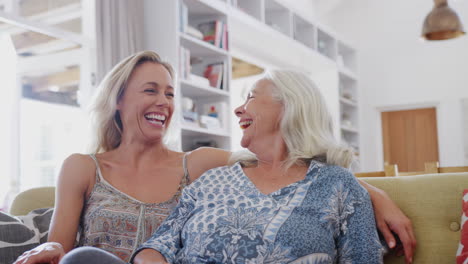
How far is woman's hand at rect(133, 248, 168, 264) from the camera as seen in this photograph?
140 cm

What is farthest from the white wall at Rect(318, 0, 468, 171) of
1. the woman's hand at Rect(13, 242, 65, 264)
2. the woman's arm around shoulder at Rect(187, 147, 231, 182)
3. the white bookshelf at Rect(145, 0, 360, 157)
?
the woman's hand at Rect(13, 242, 65, 264)

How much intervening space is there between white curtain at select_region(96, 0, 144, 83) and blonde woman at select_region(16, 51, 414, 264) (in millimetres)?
1787

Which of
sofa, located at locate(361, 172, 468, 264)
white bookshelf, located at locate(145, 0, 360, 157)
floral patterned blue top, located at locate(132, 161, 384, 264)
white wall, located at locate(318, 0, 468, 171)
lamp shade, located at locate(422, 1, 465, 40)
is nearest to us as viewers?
floral patterned blue top, located at locate(132, 161, 384, 264)

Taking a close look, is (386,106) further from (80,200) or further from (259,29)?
(80,200)

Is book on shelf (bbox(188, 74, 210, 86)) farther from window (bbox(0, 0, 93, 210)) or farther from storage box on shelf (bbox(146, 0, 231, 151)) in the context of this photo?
window (bbox(0, 0, 93, 210))

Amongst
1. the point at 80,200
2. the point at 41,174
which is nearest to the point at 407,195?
the point at 80,200

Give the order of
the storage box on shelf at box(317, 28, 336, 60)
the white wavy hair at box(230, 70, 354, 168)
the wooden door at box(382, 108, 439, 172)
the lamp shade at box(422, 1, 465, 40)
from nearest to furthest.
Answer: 1. the white wavy hair at box(230, 70, 354, 168)
2. the lamp shade at box(422, 1, 465, 40)
3. the storage box on shelf at box(317, 28, 336, 60)
4. the wooden door at box(382, 108, 439, 172)

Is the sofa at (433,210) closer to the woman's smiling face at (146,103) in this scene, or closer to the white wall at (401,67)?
the woman's smiling face at (146,103)

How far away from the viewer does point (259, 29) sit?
531 cm

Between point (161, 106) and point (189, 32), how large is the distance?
7.83 ft

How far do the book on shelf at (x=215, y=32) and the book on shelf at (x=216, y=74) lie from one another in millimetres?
183

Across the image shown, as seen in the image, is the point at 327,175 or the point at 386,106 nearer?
the point at 327,175

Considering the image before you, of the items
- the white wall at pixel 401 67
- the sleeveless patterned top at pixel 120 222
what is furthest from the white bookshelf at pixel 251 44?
the sleeveless patterned top at pixel 120 222

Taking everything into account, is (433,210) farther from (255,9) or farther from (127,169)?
(255,9)
